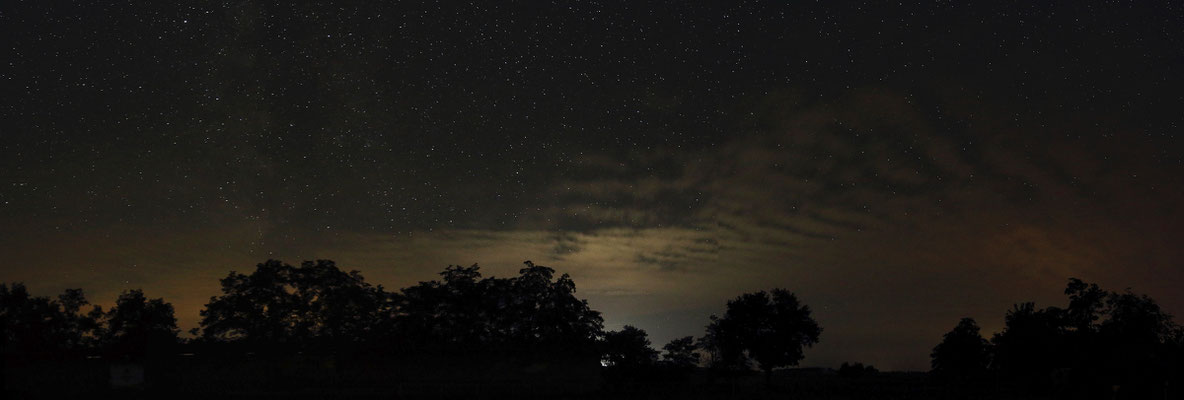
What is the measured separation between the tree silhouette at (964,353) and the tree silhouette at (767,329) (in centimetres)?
2964

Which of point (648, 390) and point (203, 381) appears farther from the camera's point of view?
point (648, 390)

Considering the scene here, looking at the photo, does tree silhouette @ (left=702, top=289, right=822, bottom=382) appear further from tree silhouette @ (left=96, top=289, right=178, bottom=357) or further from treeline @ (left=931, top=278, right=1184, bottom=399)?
tree silhouette @ (left=96, top=289, right=178, bottom=357)

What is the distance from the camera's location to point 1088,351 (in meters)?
64.9

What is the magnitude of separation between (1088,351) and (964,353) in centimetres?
3402

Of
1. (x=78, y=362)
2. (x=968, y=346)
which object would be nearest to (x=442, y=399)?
(x=78, y=362)

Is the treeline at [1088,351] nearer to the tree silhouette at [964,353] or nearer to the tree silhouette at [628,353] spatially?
the tree silhouette at [964,353]

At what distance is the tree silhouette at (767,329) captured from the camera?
72.9 m

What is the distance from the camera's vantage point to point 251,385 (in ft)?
135

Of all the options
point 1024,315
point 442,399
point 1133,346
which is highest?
point 1024,315

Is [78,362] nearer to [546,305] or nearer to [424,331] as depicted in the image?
→ [424,331]

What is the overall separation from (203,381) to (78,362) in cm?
772

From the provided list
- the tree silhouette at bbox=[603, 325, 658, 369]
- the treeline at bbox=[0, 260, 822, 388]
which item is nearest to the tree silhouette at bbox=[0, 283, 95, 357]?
the treeline at bbox=[0, 260, 822, 388]

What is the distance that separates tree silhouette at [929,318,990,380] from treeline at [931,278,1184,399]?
0.52m

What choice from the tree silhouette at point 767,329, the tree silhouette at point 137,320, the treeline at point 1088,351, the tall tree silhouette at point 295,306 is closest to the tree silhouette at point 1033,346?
the treeline at point 1088,351
